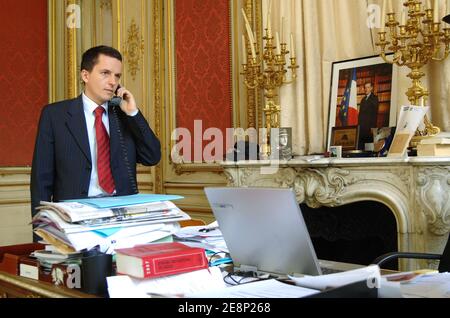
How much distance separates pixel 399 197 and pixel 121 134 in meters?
1.22

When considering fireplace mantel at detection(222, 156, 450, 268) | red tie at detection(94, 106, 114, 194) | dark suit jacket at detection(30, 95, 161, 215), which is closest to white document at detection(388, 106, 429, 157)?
fireplace mantel at detection(222, 156, 450, 268)

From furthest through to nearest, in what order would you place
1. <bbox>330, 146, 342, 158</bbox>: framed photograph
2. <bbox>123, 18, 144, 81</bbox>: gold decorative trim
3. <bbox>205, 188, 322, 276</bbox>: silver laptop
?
<bbox>123, 18, 144, 81</bbox>: gold decorative trim, <bbox>330, 146, 342, 158</bbox>: framed photograph, <bbox>205, 188, 322, 276</bbox>: silver laptop

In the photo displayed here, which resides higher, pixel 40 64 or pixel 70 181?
pixel 40 64

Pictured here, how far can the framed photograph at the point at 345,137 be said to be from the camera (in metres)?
2.77

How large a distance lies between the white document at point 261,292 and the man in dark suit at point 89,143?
119 centimetres

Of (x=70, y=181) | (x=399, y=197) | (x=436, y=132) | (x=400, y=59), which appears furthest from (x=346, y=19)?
(x=70, y=181)

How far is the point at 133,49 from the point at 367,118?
243cm

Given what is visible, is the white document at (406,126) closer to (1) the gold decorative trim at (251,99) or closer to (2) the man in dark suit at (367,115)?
(2) the man in dark suit at (367,115)

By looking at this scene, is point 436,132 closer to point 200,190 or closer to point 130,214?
point 130,214

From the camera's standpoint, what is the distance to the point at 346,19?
293cm

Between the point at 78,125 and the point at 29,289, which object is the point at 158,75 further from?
the point at 29,289

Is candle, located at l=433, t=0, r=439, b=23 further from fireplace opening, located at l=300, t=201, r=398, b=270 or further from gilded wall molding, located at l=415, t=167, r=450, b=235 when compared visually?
fireplace opening, located at l=300, t=201, r=398, b=270

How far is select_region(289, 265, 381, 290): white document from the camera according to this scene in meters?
0.83

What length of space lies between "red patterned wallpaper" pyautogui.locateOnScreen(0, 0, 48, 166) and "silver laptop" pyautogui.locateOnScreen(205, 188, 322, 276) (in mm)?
3589
